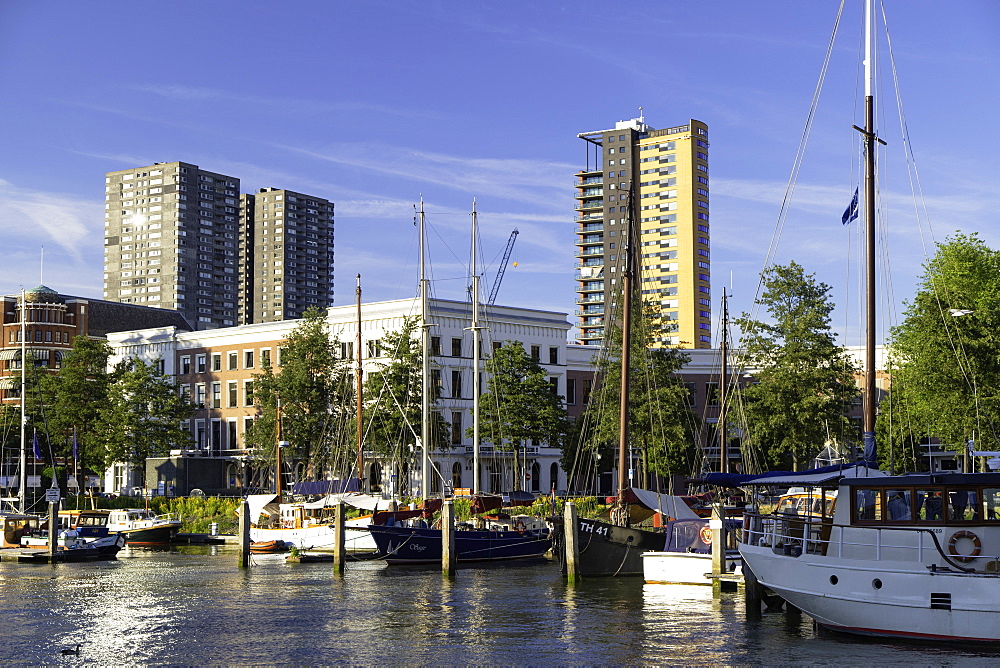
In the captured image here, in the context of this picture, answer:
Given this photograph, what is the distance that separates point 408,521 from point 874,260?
103 ft

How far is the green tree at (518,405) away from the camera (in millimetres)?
94875

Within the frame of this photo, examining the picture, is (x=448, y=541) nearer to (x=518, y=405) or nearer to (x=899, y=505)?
(x=899, y=505)

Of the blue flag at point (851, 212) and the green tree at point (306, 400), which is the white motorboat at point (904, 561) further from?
the green tree at point (306, 400)

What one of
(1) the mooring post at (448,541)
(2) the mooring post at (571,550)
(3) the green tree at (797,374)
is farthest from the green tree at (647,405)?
(2) the mooring post at (571,550)

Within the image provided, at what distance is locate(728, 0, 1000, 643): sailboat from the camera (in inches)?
1278

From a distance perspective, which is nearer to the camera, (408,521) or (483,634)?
(483,634)

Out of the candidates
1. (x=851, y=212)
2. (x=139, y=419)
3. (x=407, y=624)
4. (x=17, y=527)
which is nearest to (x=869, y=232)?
(x=851, y=212)

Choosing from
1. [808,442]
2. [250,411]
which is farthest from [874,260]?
[250,411]

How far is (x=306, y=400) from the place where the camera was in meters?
95.9

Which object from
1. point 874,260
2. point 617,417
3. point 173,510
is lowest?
point 173,510

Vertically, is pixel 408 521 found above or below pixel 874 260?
below

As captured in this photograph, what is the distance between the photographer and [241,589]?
170ft

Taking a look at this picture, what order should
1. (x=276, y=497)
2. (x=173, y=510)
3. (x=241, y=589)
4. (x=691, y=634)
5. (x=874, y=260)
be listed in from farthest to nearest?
(x=173, y=510) < (x=276, y=497) < (x=241, y=589) < (x=874, y=260) < (x=691, y=634)

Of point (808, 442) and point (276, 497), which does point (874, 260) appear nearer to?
point (808, 442)
